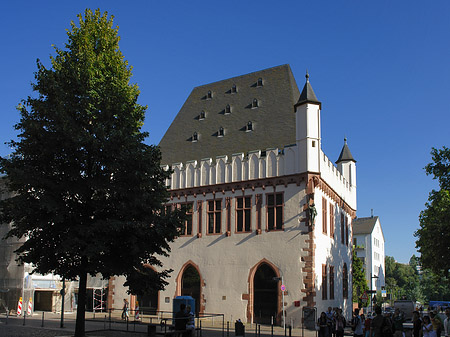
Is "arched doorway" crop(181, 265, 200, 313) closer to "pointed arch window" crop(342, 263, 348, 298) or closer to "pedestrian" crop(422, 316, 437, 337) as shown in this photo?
"pointed arch window" crop(342, 263, 348, 298)

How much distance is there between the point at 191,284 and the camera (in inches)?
1339

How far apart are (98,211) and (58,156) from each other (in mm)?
2650

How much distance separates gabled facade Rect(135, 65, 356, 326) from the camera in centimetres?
3055

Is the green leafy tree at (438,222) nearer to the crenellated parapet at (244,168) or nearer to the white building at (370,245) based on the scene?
the crenellated parapet at (244,168)

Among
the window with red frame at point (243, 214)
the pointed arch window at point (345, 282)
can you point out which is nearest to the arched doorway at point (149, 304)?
the window with red frame at point (243, 214)

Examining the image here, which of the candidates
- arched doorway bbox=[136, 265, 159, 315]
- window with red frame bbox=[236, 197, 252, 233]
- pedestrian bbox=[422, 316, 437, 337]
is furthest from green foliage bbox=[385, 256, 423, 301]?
pedestrian bbox=[422, 316, 437, 337]

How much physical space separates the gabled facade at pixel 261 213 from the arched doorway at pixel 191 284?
0.07m

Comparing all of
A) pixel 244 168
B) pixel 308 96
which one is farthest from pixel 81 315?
pixel 308 96

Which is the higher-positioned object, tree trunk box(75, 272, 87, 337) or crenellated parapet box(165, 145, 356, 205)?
crenellated parapet box(165, 145, 356, 205)

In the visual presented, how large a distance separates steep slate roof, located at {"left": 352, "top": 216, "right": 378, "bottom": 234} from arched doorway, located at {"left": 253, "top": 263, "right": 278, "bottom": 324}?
7317 centimetres

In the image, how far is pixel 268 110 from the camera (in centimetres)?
3675

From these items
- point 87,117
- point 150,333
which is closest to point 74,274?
point 150,333

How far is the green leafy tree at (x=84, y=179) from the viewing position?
18688 mm

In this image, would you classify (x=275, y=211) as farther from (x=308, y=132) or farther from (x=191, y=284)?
(x=191, y=284)
